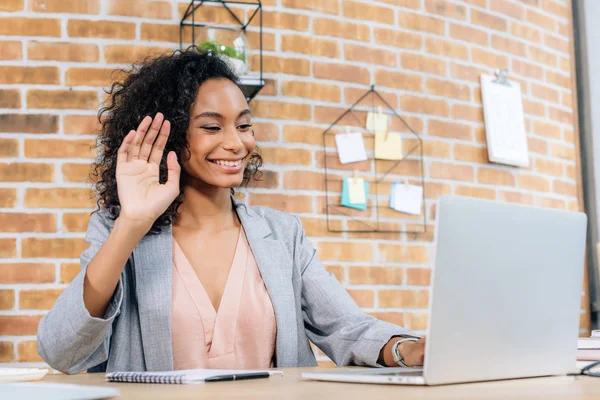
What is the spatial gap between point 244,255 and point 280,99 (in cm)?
84

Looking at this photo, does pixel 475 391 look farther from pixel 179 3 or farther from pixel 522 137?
pixel 522 137

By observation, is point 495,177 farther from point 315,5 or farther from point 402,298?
point 315,5

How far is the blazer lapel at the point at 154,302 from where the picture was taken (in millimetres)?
1580

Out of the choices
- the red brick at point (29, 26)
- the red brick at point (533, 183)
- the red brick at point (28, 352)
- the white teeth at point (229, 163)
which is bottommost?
the red brick at point (28, 352)

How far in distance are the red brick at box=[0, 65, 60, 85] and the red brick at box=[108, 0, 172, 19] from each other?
27 cm

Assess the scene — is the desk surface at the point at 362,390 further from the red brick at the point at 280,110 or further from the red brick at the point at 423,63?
the red brick at the point at 423,63

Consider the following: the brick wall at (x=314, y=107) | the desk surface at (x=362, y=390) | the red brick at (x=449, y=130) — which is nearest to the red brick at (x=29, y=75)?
the brick wall at (x=314, y=107)

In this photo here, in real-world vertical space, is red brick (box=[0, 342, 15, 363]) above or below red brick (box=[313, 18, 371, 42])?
below

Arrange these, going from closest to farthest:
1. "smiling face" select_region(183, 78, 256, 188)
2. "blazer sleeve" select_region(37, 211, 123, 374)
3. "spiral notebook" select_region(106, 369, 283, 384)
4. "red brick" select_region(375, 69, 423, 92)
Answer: "spiral notebook" select_region(106, 369, 283, 384)
"blazer sleeve" select_region(37, 211, 123, 374)
"smiling face" select_region(183, 78, 256, 188)
"red brick" select_region(375, 69, 423, 92)

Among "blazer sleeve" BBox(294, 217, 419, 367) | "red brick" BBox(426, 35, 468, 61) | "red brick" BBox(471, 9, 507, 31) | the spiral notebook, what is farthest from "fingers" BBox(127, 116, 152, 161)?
"red brick" BBox(471, 9, 507, 31)

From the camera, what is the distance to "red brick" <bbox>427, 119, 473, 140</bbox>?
2.76m

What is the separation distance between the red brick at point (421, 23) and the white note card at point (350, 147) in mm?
490

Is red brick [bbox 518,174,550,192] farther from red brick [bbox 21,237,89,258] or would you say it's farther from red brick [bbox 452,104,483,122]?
red brick [bbox 21,237,89,258]

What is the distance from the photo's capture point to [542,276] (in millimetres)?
979
